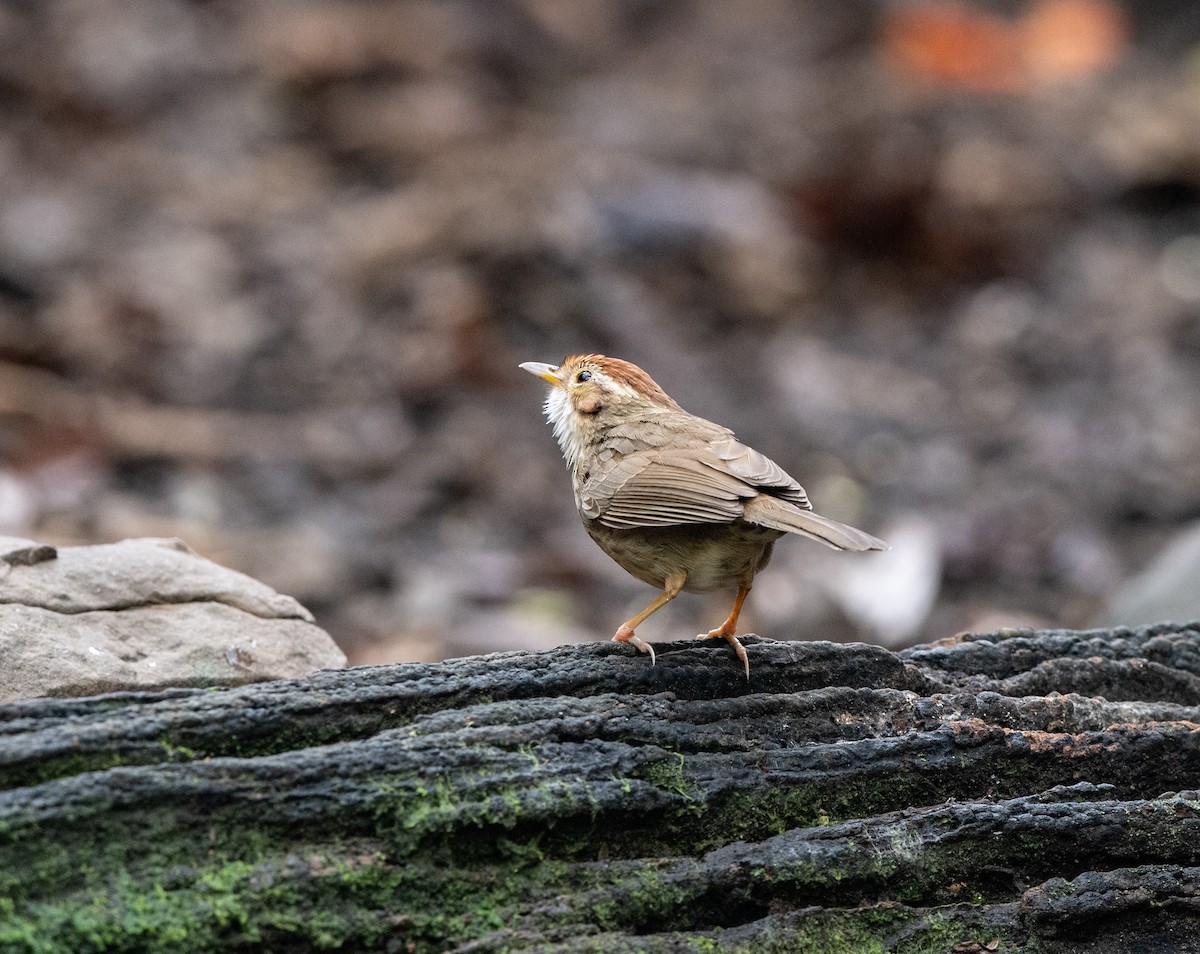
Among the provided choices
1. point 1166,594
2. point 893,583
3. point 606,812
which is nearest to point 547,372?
point 606,812

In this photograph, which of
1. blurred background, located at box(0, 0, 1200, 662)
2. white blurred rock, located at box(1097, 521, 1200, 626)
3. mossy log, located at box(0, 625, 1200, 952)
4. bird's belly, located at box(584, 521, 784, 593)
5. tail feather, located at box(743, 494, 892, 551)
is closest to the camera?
mossy log, located at box(0, 625, 1200, 952)

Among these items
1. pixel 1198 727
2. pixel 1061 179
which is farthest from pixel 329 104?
pixel 1198 727

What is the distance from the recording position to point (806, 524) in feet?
12.7

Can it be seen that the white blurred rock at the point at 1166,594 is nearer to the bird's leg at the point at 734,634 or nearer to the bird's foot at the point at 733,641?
the bird's leg at the point at 734,634

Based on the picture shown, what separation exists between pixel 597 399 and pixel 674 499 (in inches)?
35.7

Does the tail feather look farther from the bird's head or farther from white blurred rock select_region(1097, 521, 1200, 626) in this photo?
white blurred rock select_region(1097, 521, 1200, 626)

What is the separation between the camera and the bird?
4027mm

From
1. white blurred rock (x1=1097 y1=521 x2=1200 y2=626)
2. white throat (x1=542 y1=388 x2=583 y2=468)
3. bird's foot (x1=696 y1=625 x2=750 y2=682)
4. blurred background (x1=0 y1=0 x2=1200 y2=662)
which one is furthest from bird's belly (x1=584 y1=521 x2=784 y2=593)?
blurred background (x1=0 y1=0 x2=1200 y2=662)

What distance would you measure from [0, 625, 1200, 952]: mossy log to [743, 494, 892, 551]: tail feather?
388mm

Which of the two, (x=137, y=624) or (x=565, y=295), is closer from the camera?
(x=137, y=624)

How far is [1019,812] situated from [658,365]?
7.32 m

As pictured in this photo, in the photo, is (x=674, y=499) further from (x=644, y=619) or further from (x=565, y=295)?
(x=565, y=295)

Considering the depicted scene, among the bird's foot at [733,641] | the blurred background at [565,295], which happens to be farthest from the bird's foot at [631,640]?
the blurred background at [565,295]

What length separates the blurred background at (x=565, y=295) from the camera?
852cm
